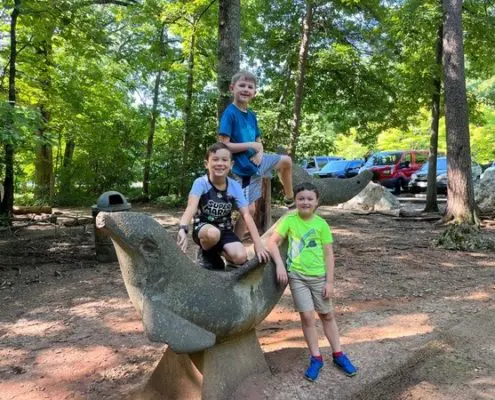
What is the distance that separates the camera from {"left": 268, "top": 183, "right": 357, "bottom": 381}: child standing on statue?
128 inches

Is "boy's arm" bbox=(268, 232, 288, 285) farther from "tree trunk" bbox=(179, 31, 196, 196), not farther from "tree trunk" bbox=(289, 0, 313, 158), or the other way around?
"tree trunk" bbox=(179, 31, 196, 196)

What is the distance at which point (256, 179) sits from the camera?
12.9ft

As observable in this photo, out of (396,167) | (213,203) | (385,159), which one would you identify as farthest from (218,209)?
(385,159)

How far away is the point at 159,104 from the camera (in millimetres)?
20000

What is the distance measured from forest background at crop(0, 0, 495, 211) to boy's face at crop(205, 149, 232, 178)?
569cm

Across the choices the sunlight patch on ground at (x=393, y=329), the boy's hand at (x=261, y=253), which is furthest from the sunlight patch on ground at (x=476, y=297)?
the boy's hand at (x=261, y=253)

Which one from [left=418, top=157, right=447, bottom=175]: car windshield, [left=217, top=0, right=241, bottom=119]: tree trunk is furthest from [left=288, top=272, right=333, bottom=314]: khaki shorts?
[left=418, top=157, right=447, bottom=175]: car windshield

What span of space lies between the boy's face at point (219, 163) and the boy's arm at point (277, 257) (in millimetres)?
591

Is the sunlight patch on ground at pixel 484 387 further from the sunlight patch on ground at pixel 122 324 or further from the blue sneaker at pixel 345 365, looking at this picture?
the sunlight patch on ground at pixel 122 324

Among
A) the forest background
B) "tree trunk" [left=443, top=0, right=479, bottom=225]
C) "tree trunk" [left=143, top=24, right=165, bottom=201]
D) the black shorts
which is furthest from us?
"tree trunk" [left=143, top=24, right=165, bottom=201]

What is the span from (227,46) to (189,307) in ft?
14.1

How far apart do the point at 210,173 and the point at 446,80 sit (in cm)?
798

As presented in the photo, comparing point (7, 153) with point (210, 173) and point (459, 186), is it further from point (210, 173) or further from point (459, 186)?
point (459, 186)

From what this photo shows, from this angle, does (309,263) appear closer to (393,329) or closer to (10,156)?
(393,329)
